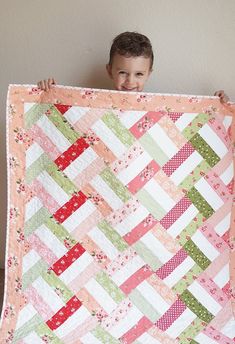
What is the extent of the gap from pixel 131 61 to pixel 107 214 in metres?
0.46

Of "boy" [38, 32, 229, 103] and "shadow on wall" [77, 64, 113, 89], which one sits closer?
"boy" [38, 32, 229, 103]

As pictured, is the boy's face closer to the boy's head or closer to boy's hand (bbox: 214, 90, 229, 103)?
the boy's head

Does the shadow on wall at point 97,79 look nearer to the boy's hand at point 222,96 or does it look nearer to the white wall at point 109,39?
the white wall at point 109,39

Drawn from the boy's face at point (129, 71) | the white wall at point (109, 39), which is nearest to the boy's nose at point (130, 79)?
the boy's face at point (129, 71)

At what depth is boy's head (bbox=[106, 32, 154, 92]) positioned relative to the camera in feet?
4.32

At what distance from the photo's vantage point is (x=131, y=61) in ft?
4.32

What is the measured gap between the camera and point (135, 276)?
1.32 metres

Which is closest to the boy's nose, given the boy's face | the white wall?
the boy's face

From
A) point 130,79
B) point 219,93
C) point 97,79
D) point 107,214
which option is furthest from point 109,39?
point 107,214

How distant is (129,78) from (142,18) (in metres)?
0.25

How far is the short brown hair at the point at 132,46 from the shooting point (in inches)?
51.7

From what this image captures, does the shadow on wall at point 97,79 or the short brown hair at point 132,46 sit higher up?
the shadow on wall at point 97,79

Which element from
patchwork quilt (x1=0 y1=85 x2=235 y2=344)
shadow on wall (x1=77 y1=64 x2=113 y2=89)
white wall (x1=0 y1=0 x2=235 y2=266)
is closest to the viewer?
patchwork quilt (x1=0 y1=85 x2=235 y2=344)

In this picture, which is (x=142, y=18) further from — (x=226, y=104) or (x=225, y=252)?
(x=225, y=252)
